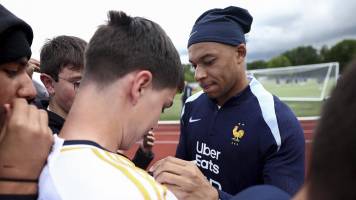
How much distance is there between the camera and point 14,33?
4.00ft

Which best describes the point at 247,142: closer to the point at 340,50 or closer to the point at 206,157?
the point at 206,157

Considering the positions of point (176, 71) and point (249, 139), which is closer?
point (176, 71)

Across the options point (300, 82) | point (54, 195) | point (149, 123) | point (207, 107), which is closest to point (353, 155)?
point (54, 195)

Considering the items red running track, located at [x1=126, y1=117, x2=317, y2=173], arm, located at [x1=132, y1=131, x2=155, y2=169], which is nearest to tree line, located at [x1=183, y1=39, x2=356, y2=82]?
red running track, located at [x1=126, y1=117, x2=317, y2=173]

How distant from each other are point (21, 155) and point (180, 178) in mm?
566

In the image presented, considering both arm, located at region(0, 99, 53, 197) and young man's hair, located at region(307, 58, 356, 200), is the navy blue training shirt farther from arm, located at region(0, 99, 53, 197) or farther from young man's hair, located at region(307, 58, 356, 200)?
young man's hair, located at region(307, 58, 356, 200)

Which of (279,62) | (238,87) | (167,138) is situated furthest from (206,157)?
(279,62)

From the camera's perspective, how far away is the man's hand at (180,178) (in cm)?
130

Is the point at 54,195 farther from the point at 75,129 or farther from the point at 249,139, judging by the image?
the point at 249,139

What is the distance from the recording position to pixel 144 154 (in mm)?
3148

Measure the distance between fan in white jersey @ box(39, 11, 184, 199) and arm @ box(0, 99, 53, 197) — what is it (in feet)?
0.11

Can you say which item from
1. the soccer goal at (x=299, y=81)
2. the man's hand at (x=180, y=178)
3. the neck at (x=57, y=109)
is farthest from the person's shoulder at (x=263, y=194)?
the soccer goal at (x=299, y=81)

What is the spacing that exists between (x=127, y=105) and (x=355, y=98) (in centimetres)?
85

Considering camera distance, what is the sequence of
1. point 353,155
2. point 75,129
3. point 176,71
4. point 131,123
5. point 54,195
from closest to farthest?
point 353,155 → point 54,195 → point 75,129 → point 131,123 → point 176,71
